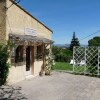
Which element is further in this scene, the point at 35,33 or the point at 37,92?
the point at 35,33

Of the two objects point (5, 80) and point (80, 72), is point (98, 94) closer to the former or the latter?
point (5, 80)

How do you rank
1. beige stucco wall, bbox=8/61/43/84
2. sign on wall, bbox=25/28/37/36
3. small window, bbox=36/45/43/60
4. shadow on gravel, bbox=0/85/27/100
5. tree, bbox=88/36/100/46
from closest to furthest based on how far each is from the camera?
shadow on gravel, bbox=0/85/27/100 → beige stucco wall, bbox=8/61/43/84 → sign on wall, bbox=25/28/37/36 → small window, bbox=36/45/43/60 → tree, bbox=88/36/100/46

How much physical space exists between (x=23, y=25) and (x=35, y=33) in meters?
2.51

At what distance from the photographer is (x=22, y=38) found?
1950 centimetres

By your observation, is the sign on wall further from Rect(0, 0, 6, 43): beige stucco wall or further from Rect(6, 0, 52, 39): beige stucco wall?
Rect(0, 0, 6, 43): beige stucco wall

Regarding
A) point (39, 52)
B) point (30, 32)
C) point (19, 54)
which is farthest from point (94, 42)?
point (19, 54)

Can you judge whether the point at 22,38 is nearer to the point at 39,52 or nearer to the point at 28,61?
the point at 28,61

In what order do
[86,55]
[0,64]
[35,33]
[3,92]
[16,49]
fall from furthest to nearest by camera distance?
[86,55], [35,33], [16,49], [0,64], [3,92]

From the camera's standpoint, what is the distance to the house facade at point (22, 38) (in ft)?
59.8

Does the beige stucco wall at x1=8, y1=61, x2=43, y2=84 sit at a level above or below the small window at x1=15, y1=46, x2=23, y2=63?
below

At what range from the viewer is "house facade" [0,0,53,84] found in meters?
18.2

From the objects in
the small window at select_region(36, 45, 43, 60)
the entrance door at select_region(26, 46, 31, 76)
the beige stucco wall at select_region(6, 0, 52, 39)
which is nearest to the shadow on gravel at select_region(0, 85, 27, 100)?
the beige stucco wall at select_region(6, 0, 52, 39)

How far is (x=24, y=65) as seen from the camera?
21.2 metres

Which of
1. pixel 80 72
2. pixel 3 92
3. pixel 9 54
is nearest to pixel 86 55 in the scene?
pixel 80 72
